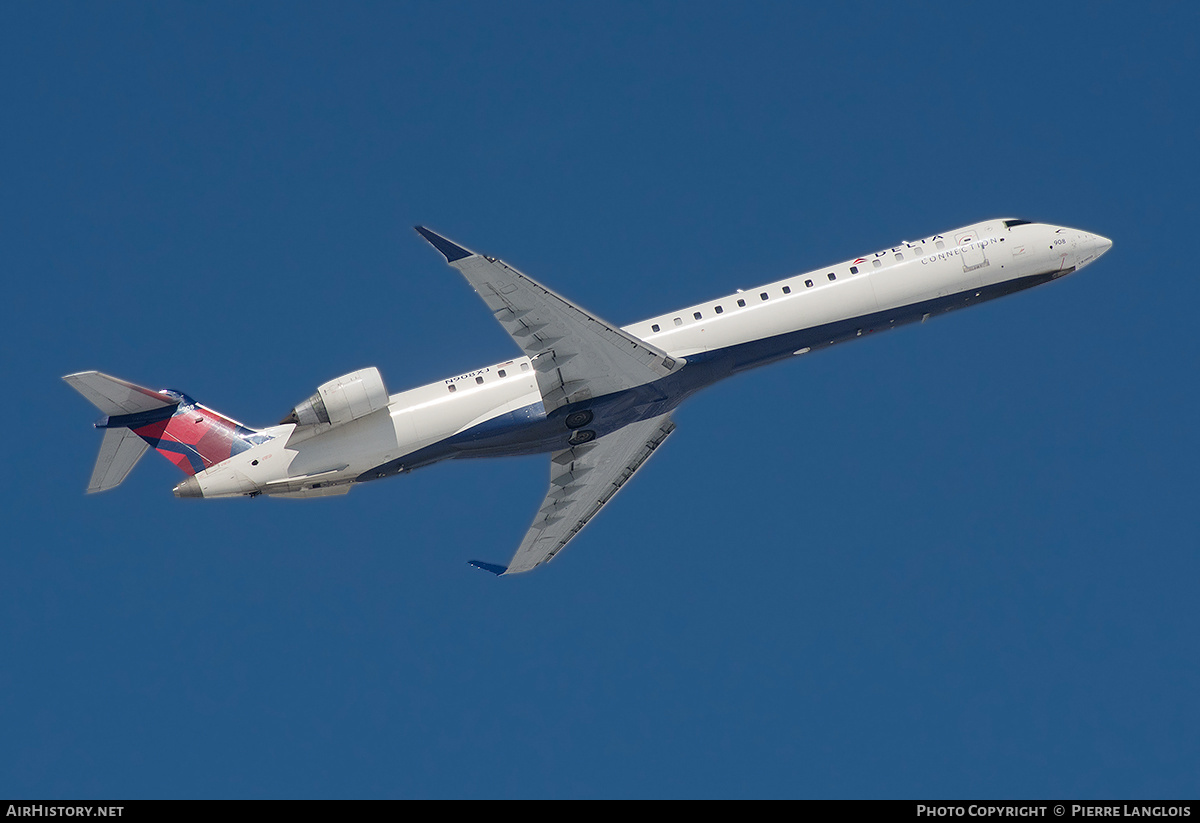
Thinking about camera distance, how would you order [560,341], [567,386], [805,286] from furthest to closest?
1. [805,286]
2. [567,386]
3. [560,341]

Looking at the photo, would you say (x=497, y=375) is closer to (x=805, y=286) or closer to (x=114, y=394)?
(x=805, y=286)

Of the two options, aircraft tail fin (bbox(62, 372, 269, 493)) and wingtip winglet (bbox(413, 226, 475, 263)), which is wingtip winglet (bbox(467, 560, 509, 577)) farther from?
wingtip winglet (bbox(413, 226, 475, 263))

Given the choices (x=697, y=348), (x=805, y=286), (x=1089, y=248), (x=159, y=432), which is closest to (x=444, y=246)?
(x=697, y=348)

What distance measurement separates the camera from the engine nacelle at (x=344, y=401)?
108 feet

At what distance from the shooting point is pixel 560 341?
107 feet

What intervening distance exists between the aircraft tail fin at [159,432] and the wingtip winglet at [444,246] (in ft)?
34.0

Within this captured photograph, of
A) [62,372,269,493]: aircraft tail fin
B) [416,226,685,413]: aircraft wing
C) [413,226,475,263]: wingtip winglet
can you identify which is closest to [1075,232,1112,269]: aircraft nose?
[416,226,685,413]: aircraft wing

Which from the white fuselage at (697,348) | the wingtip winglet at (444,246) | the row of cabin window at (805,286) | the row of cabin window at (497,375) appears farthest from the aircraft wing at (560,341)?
the row of cabin window at (497,375)

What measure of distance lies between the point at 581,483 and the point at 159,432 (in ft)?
45.3

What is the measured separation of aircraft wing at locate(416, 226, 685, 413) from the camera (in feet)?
99.3

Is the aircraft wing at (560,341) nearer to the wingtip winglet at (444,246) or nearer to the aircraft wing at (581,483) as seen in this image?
the wingtip winglet at (444,246)

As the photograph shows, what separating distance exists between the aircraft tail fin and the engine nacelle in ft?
9.61
